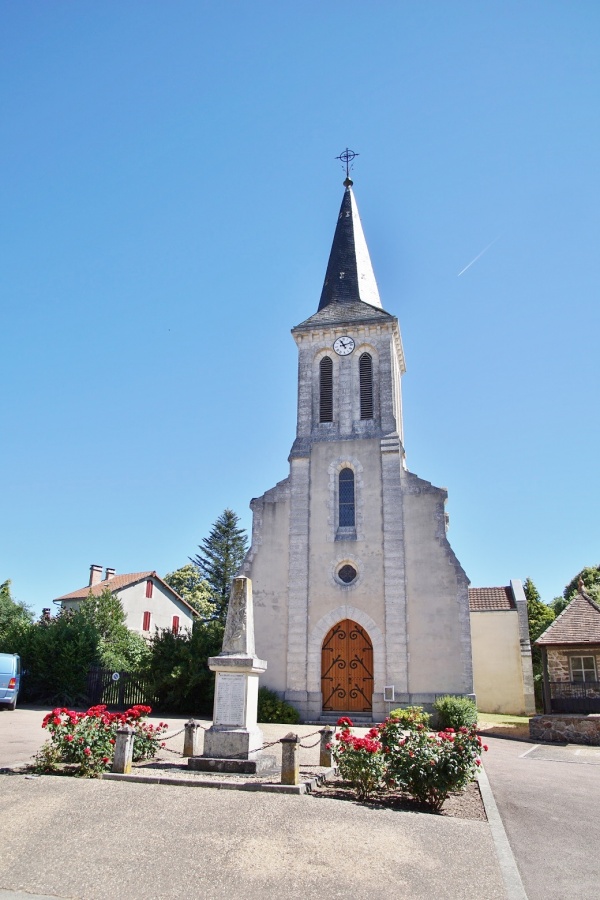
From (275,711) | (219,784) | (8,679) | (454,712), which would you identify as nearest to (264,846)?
(219,784)

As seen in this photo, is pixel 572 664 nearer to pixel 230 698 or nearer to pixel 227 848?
pixel 230 698

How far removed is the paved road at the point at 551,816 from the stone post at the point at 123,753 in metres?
4.84

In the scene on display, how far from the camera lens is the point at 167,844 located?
5688 mm

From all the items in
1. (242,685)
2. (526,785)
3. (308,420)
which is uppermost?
(308,420)

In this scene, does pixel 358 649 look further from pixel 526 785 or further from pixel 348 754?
pixel 348 754

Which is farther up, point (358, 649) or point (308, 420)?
point (308, 420)

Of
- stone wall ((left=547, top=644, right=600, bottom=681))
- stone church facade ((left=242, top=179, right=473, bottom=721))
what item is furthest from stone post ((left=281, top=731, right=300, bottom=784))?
stone wall ((left=547, top=644, right=600, bottom=681))

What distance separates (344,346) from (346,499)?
5.35 m

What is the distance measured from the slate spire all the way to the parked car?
1505cm

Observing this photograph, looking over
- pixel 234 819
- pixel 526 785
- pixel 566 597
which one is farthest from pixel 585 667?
pixel 566 597

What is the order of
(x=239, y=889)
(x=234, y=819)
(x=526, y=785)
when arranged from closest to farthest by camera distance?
(x=239, y=889), (x=234, y=819), (x=526, y=785)

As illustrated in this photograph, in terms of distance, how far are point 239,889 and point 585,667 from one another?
617 inches

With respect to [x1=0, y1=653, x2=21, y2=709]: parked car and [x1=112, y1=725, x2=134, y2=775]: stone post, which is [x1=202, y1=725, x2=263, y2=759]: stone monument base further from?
[x1=0, y1=653, x2=21, y2=709]: parked car

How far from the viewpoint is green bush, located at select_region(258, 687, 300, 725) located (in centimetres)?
1672
